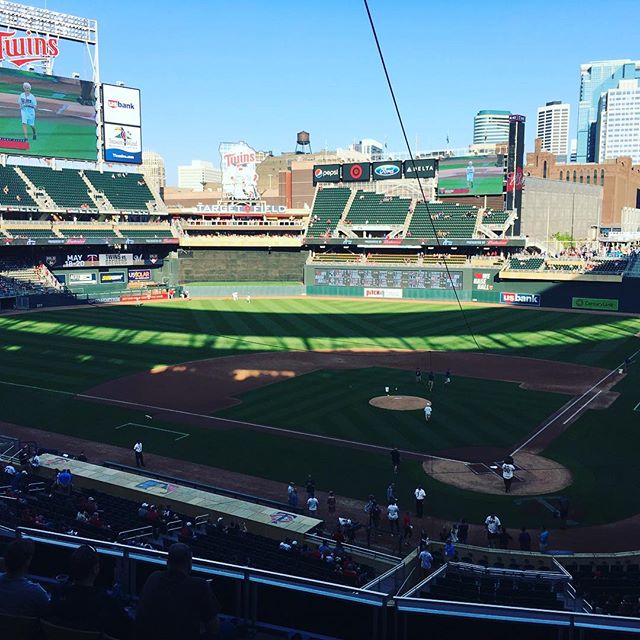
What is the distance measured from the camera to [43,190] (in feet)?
247

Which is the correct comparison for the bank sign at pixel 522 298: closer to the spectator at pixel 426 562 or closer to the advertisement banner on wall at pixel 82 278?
the advertisement banner on wall at pixel 82 278

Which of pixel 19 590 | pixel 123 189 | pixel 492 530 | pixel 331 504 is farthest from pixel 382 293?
pixel 19 590

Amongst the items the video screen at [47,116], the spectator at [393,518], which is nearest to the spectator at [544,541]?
the spectator at [393,518]

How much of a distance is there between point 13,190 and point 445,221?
50259mm

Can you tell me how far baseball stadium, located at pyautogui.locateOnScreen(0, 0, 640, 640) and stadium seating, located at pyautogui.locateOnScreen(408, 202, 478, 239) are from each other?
0.36 m

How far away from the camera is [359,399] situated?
34.4 meters

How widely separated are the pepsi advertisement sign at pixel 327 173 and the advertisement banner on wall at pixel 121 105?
82.3 feet

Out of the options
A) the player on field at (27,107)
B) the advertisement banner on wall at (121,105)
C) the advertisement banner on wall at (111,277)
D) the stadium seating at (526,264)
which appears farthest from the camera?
the advertisement banner on wall at (121,105)

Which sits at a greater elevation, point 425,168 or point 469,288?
point 425,168

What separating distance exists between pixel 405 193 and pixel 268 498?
7826 centimetres

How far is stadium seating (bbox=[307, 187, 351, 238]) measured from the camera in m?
86.7

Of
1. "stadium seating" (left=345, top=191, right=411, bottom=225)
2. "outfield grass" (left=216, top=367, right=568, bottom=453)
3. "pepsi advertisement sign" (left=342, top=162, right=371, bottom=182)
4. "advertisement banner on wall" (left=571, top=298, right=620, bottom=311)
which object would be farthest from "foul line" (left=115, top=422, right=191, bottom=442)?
"pepsi advertisement sign" (left=342, top=162, right=371, bottom=182)

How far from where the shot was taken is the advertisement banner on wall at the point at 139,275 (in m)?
79.5

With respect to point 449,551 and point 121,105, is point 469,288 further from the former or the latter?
point 449,551
